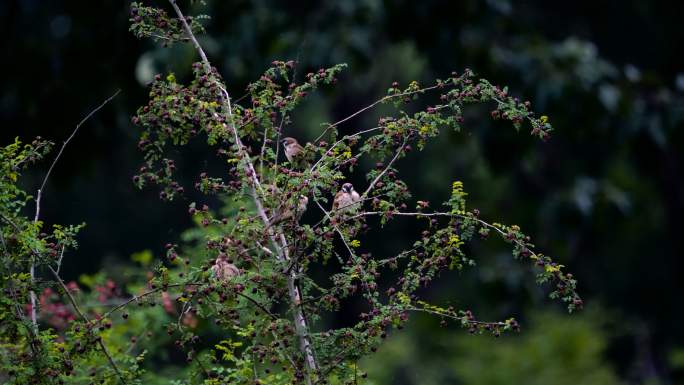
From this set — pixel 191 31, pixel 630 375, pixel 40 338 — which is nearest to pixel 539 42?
pixel 191 31

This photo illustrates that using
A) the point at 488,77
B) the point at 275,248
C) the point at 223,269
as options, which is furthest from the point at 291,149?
the point at 488,77

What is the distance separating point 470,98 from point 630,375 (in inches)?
648

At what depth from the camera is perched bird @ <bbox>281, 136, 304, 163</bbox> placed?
3.96m

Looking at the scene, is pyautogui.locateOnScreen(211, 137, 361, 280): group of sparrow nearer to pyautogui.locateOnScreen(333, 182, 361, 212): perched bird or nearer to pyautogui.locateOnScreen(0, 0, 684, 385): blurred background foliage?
pyautogui.locateOnScreen(333, 182, 361, 212): perched bird

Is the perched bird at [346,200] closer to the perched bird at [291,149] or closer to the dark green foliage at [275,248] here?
the dark green foliage at [275,248]

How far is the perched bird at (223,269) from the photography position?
3.77 m

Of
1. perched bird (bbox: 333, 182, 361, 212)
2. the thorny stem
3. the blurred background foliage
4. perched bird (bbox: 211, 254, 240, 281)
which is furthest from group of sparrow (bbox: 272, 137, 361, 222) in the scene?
the blurred background foliage

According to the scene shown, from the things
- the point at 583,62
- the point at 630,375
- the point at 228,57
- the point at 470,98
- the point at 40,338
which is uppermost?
the point at 630,375

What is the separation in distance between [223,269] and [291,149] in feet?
2.18

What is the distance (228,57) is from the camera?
9242 millimetres

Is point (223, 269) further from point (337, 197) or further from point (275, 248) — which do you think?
point (337, 197)

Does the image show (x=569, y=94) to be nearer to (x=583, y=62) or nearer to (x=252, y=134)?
(x=583, y=62)

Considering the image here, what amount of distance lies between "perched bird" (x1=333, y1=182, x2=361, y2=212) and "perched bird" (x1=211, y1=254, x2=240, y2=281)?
365mm

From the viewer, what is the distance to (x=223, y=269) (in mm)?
3799
